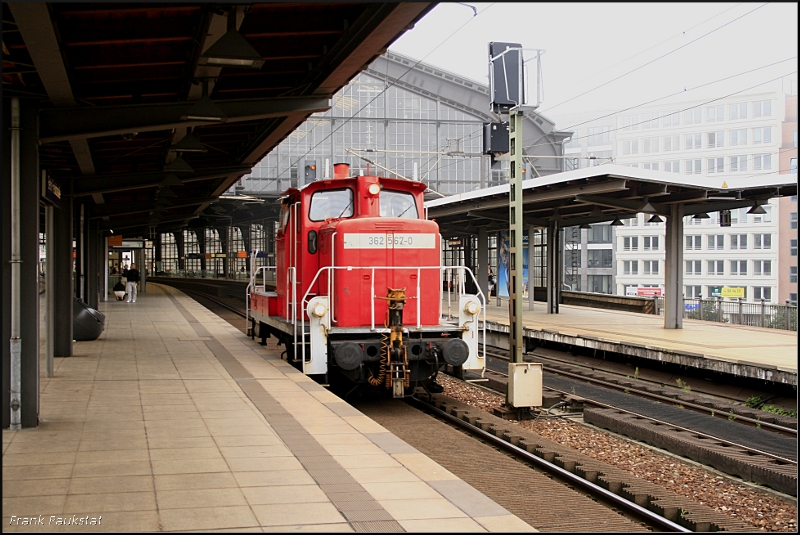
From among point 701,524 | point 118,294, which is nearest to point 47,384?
point 701,524

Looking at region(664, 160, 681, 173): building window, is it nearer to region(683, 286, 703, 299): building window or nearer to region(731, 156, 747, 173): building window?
region(731, 156, 747, 173): building window

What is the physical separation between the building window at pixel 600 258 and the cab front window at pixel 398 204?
4929 centimetres

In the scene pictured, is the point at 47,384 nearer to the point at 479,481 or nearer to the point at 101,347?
the point at 101,347

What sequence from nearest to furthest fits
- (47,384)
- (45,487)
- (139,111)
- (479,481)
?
1. (45,487)
2. (479,481)
3. (139,111)
4. (47,384)

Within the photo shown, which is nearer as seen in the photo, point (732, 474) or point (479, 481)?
point (479, 481)

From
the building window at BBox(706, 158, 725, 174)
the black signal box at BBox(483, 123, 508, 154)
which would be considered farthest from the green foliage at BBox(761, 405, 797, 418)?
the building window at BBox(706, 158, 725, 174)

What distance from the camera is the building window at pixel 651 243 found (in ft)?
184

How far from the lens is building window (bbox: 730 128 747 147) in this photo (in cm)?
4869

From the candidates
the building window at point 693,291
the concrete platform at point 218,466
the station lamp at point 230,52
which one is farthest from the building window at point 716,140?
the station lamp at point 230,52

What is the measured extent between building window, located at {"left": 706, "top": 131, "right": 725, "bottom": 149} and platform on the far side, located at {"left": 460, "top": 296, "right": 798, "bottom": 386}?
29722 millimetres

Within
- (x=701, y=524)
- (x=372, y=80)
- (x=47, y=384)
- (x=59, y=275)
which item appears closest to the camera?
(x=701, y=524)

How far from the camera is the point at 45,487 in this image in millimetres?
5672

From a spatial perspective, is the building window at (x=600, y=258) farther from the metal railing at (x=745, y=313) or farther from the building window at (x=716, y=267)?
the metal railing at (x=745, y=313)

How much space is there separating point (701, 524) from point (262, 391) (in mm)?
5809
